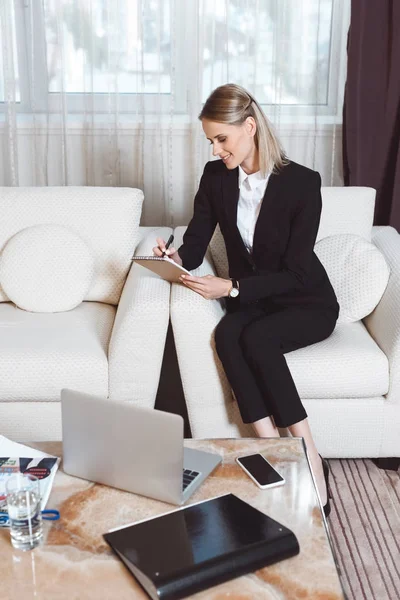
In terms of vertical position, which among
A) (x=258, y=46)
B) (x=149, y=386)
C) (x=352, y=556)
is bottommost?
(x=352, y=556)

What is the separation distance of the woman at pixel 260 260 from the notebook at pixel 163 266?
0.14 ft

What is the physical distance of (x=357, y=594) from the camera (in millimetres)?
1712

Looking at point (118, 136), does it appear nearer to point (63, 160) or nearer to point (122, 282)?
point (63, 160)

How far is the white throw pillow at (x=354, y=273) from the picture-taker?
92.0 inches

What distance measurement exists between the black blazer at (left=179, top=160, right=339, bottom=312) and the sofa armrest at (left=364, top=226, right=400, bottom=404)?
6.1 inches

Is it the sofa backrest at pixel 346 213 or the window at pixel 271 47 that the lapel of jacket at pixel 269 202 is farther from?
the window at pixel 271 47

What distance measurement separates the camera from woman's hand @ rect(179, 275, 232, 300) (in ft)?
6.91

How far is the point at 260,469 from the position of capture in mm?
1525

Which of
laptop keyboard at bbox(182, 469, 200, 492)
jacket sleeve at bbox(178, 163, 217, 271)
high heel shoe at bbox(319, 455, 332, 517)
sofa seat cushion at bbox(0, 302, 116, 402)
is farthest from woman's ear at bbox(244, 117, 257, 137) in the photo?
laptop keyboard at bbox(182, 469, 200, 492)

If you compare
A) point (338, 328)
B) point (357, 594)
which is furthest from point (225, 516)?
point (338, 328)

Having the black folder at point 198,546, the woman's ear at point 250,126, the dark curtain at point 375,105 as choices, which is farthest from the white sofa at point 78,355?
the dark curtain at point 375,105

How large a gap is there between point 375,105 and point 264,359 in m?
1.61

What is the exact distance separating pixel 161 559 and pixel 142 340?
3.09 feet

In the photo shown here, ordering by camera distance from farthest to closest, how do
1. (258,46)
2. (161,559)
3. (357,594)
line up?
(258,46), (357,594), (161,559)
